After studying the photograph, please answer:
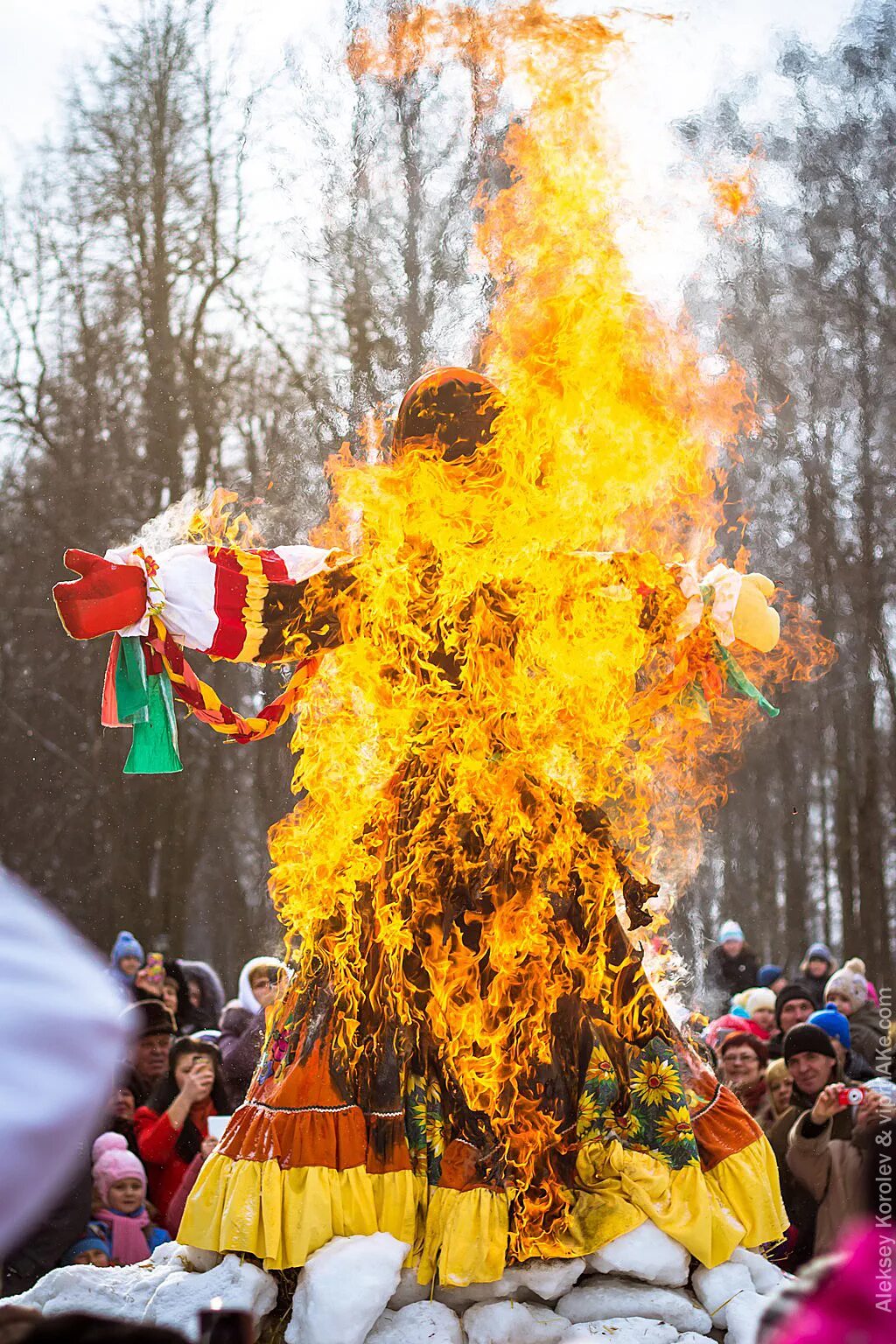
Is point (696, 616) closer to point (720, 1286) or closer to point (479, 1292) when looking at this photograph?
point (720, 1286)

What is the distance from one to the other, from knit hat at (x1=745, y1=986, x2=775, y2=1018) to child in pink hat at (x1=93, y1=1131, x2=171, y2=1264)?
4.04 meters

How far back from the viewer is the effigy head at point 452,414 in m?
4.00

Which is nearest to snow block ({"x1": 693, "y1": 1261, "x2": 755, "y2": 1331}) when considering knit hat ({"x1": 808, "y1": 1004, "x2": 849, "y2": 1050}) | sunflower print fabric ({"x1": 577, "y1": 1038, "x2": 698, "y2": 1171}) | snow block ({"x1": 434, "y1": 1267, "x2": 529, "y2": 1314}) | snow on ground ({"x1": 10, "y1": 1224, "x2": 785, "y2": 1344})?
snow on ground ({"x1": 10, "y1": 1224, "x2": 785, "y2": 1344})

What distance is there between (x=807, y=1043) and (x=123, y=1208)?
8.42 feet

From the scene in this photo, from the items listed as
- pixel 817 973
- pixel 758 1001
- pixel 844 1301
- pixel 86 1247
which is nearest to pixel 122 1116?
pixel 86 1247

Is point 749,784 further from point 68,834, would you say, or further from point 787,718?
Answer: point 68,834

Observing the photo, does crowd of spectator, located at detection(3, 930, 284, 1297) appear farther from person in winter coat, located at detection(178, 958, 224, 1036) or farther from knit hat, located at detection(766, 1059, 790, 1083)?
Result: knit hat, located at detection(766, 1059, 790, 1083)

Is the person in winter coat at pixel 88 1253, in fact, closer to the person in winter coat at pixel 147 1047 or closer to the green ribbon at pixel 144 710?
the person in winter coat at pixel 147 1047

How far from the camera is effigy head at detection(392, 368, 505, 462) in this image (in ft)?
13.1

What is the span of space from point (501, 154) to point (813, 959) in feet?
24.4

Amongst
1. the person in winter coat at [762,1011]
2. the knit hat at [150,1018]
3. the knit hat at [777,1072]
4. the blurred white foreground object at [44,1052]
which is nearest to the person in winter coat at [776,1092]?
the knit hat at [777,1072]

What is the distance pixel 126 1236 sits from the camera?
4.82 m

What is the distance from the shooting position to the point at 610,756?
13.0 feet

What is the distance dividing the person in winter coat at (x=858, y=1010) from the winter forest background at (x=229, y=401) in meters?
3.92
